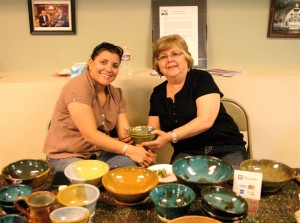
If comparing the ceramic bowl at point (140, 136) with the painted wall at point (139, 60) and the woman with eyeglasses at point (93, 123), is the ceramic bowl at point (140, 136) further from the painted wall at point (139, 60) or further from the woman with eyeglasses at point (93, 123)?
the painted wall at point (139, 60)

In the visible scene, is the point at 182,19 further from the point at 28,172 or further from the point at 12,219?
the point at 12,219

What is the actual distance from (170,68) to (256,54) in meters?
0.97

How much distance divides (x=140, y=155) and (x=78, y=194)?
63 centimetres

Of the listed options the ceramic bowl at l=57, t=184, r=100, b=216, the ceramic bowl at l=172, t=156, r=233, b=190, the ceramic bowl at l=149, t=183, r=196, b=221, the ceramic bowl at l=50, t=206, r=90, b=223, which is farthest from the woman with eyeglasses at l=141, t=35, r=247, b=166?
the ceramic bowl at l=50, t=206, r=90, b=223

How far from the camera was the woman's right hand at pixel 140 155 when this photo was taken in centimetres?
180

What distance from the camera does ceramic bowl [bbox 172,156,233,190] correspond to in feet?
4.58

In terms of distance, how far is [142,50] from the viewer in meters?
2.58

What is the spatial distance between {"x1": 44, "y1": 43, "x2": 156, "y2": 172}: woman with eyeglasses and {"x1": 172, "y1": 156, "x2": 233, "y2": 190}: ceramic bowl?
1.24 feet

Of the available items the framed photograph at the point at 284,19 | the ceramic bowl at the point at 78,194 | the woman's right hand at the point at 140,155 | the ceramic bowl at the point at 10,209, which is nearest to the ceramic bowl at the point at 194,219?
the ceramic bowl at the point at 78,194

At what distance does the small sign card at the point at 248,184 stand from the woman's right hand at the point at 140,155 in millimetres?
617

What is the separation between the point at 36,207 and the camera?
1.03m

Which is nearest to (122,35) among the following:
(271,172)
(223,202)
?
A: (271,172)

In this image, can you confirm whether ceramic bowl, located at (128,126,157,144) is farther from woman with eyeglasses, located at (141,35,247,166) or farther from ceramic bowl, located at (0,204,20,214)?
ceramic bowl, located at (0,204,20,214)

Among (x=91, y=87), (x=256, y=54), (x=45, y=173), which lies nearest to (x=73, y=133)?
(x=91, y=87)
